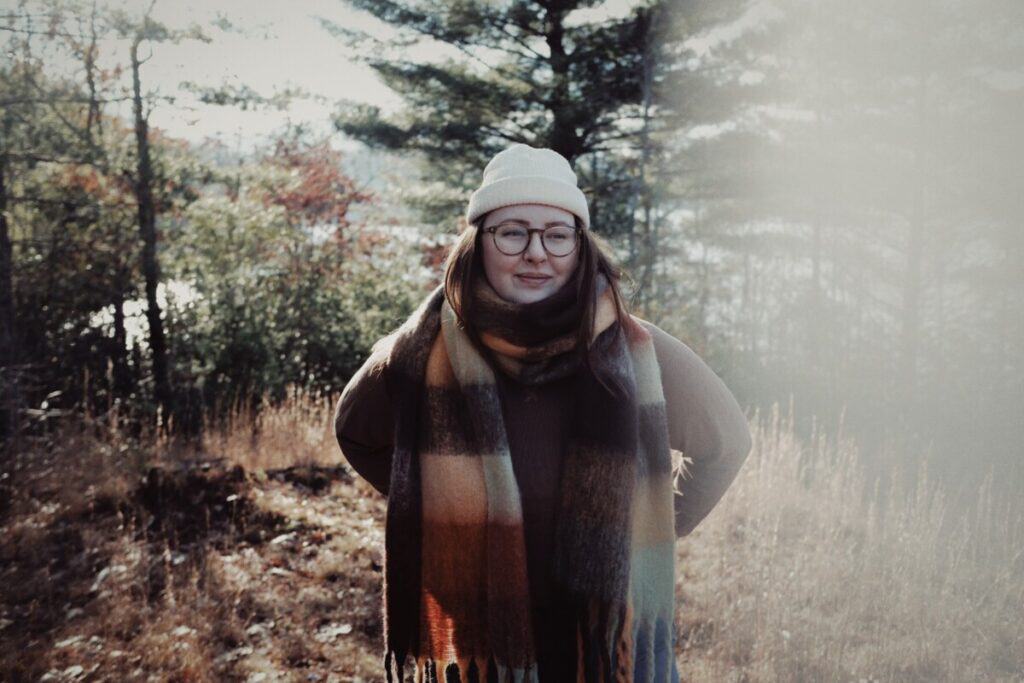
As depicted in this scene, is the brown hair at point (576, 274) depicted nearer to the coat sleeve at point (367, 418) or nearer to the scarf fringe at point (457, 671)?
the coat sleeve at point (367, 418)

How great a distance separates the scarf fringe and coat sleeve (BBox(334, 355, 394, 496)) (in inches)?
17.5

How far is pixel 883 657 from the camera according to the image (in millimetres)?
3248

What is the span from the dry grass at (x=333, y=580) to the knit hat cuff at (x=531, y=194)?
2.68 metres

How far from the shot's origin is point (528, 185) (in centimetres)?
158

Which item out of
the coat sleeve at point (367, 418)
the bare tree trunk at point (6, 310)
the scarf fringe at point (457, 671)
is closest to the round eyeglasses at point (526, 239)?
the coat sleeve at point (367, 418)

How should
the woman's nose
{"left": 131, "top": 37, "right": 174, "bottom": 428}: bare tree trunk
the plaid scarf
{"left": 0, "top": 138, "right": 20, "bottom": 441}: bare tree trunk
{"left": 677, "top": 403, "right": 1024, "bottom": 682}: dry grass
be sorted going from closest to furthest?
the plaid scarf
the woman's nose
{"left": 677, "top": 403, "right": 1024, "bottom": 682}: dry grass
{"left": 0, "top": 138, "right": 20, "bottom": 441}: bare tree trunk
{"left": 131, "top": 37, "right": 174, "bottom": 428}: bare tree trunk

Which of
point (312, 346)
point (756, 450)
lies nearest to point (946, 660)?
point (756, 450)

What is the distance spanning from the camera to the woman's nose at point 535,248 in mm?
1543

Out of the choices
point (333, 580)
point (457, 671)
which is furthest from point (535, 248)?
point (333, 580)

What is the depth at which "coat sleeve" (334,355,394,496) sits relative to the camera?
175 centimetres

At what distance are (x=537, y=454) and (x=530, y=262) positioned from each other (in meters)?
0.47

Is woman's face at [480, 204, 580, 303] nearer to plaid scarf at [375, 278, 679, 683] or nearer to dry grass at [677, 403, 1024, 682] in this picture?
plaid scarf at [375, 278, 679, 683]

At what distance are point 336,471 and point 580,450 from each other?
4983mm

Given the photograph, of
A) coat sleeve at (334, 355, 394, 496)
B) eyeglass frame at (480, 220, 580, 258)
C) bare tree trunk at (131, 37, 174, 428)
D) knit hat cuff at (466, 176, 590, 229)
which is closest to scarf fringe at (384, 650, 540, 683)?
coat sleeve at (334, 355, 394, 496)
